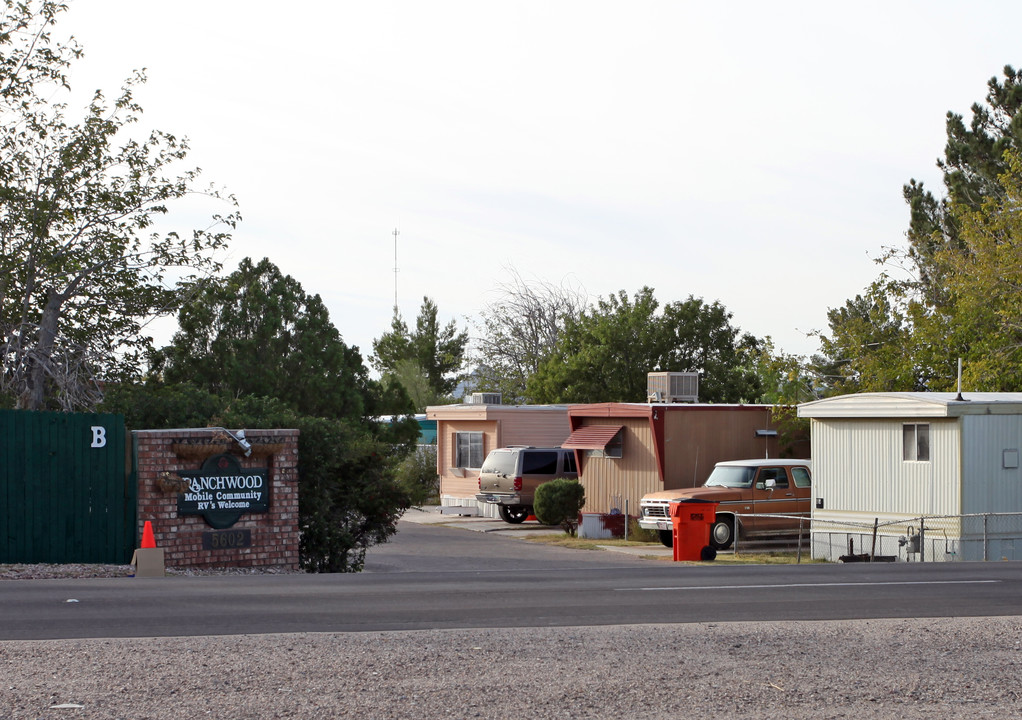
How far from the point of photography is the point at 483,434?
1459 inches

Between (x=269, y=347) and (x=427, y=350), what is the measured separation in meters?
44.1

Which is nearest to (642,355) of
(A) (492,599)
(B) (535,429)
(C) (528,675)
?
(B) (535,429)

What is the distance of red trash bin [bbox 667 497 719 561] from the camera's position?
22.6 meters

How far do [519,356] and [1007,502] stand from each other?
127ft

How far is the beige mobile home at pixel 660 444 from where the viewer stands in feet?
93.2

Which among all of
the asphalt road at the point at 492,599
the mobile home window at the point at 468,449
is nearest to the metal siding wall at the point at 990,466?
the asphalt road at the point at 492,599

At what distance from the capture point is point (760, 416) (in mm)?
29625

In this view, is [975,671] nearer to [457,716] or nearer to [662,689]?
[662,689]

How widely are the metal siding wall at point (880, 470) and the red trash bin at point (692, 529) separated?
2509 mm

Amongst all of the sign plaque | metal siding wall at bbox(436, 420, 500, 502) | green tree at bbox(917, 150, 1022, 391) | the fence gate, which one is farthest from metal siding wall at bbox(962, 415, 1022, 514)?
metal siding wall at bbox(436, 420, 500, 502)

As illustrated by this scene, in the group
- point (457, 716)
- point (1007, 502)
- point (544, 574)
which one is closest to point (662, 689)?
point (457, 716)

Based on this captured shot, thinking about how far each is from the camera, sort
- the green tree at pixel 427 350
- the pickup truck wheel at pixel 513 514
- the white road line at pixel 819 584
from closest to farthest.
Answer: the white road line at pixel 819 584 < the pickup truck wheel at pixel 513 514 < the green tree at pixel 427 350

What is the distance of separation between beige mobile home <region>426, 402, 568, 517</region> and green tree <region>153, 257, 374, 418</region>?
7294 millimetres

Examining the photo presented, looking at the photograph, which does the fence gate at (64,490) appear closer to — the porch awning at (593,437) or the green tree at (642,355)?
the porch awning at (593,437)
